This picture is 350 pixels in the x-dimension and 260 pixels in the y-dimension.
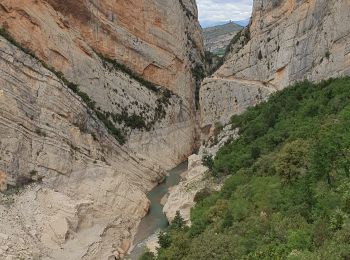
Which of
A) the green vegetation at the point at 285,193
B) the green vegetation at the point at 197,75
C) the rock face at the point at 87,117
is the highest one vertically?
the green vegetation at the point at 197,75

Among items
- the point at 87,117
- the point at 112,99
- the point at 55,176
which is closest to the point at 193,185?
the point at 55,176

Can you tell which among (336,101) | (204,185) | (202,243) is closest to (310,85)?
(336,101)

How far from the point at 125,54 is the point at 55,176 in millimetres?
18497

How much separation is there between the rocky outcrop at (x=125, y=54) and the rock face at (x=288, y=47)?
459cm

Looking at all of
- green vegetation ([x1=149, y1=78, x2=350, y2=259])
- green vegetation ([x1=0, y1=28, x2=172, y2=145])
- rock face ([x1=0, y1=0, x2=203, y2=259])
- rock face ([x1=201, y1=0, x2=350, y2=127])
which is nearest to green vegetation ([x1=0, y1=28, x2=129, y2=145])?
green vegetation ([x1=0, y1=28, x2=172, y2=145])

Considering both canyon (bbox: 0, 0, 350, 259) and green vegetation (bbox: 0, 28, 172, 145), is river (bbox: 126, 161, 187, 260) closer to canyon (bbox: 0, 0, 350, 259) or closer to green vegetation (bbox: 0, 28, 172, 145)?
canyon (bbox: 0, 0, 350, 259)

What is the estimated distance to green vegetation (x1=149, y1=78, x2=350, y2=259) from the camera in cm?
1734

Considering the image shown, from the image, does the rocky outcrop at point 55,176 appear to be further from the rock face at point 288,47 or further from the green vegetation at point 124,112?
the rock face at point 288,47

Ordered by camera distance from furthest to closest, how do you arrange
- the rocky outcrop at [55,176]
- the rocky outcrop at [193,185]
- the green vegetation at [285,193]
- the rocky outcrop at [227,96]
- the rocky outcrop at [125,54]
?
1. the rocky outcrop at [227,96]
2. the rocky outcrop at [125,54]
3. the rocky outcrop at [193,185]
4. the rocky outcrop at [55,176]
5. the green vegetation at [285,193]

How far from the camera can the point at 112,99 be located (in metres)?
47.5

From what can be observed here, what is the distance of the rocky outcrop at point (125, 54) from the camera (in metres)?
42.9

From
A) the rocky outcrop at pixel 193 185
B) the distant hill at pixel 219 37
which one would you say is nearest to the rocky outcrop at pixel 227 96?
the rocky outcrop at pixel 193 185

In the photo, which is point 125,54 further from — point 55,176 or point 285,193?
point 285,193

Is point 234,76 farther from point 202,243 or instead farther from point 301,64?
point 202,243
